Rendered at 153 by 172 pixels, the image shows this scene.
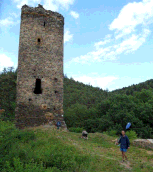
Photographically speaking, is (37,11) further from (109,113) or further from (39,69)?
(109,113)

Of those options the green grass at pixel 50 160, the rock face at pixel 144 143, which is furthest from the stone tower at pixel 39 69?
the rock face at pixel 144 143

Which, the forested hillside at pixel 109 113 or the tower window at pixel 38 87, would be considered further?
the forested hillside at pixel 109 113

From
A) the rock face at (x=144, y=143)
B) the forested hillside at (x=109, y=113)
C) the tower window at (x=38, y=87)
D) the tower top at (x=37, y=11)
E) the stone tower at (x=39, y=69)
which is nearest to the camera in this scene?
the rock face at (x=144, y=143)

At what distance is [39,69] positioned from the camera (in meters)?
12.2

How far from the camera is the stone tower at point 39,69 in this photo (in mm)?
11648

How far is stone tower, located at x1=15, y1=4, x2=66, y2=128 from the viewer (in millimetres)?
11648

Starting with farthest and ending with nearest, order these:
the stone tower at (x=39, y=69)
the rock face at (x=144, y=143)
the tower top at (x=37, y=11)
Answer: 1. the tower top at (x=37, y=11)
2. the stone tower at (x=39, y=69)
3. the rock face at (x=144, y=143)

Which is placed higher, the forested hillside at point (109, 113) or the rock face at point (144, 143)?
the forested hillside at point (109, 113)

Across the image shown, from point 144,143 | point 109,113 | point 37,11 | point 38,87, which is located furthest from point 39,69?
point 109,113

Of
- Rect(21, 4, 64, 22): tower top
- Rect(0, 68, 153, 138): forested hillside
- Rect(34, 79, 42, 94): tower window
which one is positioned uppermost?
Rect(21, 4, 64, 22): tower top

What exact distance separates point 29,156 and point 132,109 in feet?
52.5

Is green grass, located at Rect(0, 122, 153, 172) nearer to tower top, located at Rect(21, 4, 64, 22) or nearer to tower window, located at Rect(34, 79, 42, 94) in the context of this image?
tower window, located at Rect(34, 79, 42, 94)

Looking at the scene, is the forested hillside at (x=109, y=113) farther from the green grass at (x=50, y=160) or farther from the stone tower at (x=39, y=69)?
the green grass at (x=50, y=160)

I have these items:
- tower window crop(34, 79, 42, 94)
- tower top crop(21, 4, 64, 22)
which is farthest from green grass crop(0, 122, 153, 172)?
tower top crop(21, 4, 64, 22)
